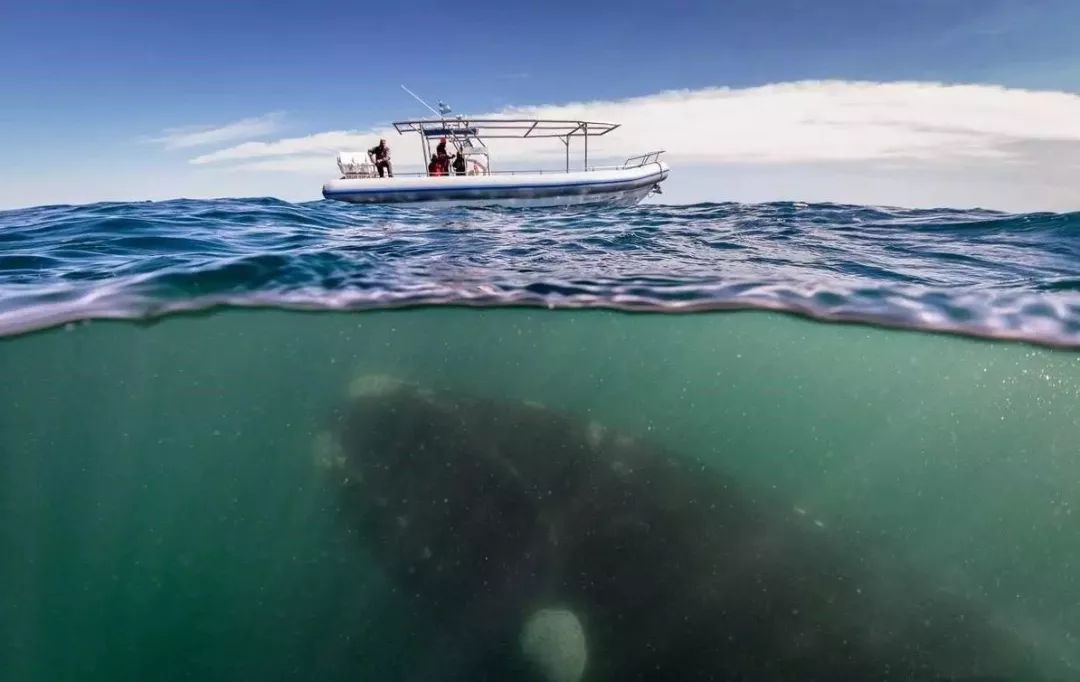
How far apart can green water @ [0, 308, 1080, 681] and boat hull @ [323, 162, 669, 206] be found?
13555 millimetres

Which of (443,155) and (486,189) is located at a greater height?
(443,155)

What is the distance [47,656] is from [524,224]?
13.8 m

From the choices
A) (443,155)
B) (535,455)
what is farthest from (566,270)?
(443,155)

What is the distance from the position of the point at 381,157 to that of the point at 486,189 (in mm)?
6126

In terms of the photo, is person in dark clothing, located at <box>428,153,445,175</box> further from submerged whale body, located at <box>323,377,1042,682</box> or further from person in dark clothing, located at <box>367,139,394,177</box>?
submerged whale body, located at <box>323,377,1042,682</box>

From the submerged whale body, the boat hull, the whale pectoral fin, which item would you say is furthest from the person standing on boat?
the whale pectoral fin

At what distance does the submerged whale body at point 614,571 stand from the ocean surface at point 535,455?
3cm

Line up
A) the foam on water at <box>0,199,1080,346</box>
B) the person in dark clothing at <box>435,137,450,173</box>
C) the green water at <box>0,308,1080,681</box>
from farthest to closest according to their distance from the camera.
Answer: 1. the person in dark clothing at <box>435,137,450,173</box>
2. the foam on water at <box>0,199,1080,346</box>
3. the green water at <box>0,308,1080,681</box>

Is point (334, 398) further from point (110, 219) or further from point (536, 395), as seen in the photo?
point (110, 219)

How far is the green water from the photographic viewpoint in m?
7.06

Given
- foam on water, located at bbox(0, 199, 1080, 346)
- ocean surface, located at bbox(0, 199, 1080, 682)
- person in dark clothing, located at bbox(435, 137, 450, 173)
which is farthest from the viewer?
person in dark clothing, located at bbox(435, 137, 450, 173)

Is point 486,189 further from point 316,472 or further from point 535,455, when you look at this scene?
point 535,455

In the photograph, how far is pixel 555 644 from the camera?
6.07m

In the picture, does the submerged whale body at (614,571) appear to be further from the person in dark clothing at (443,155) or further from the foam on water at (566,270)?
the person in dark clothing at (443,155)
